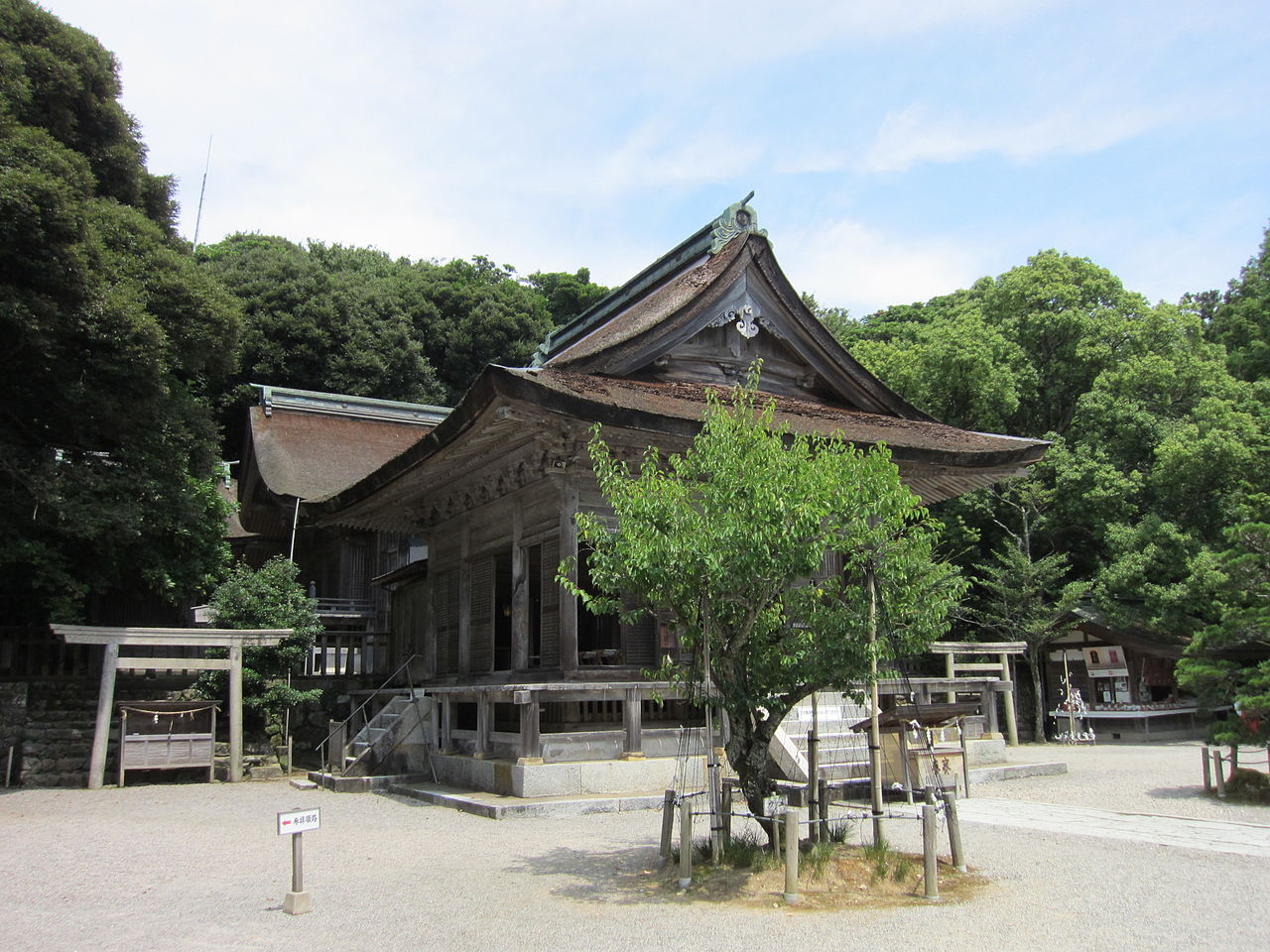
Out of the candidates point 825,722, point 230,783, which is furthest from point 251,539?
point 825,722

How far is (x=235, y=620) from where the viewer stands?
16.6 metres

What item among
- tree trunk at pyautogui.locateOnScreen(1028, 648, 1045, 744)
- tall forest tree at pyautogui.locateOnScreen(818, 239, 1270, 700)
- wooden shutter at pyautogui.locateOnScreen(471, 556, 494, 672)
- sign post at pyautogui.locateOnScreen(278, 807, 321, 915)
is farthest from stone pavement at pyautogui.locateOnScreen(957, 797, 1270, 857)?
tree trunk at pyautogui.locateOnScreen(1028, 648, 1045, 744)

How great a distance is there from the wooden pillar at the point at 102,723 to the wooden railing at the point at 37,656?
2036mm

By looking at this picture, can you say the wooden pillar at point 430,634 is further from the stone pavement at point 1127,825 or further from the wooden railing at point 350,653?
the stone pavement at point 1127,825

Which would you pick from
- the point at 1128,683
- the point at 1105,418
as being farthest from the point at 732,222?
the point at 1128,683

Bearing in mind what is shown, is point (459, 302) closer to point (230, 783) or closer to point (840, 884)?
point (230, 783)

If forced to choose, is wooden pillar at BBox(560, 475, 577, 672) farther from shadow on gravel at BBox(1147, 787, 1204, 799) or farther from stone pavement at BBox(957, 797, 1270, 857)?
shadow on gravel at BBox(1147, 787, 1204, 799)

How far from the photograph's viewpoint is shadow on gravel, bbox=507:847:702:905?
684cm

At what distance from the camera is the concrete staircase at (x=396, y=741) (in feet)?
46.9

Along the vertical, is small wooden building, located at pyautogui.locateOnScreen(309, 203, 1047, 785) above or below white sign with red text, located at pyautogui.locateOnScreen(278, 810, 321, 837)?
above

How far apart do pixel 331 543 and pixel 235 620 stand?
7.20 metres

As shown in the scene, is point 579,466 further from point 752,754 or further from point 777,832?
point 777,832

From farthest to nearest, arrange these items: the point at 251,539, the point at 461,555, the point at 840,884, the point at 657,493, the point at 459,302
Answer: the point at 459,302 < the point at 251,539 < the point at 461,555 < the point at 657,493 < the point at 840,884

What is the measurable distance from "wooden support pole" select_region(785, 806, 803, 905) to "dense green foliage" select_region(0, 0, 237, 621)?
11.3m
